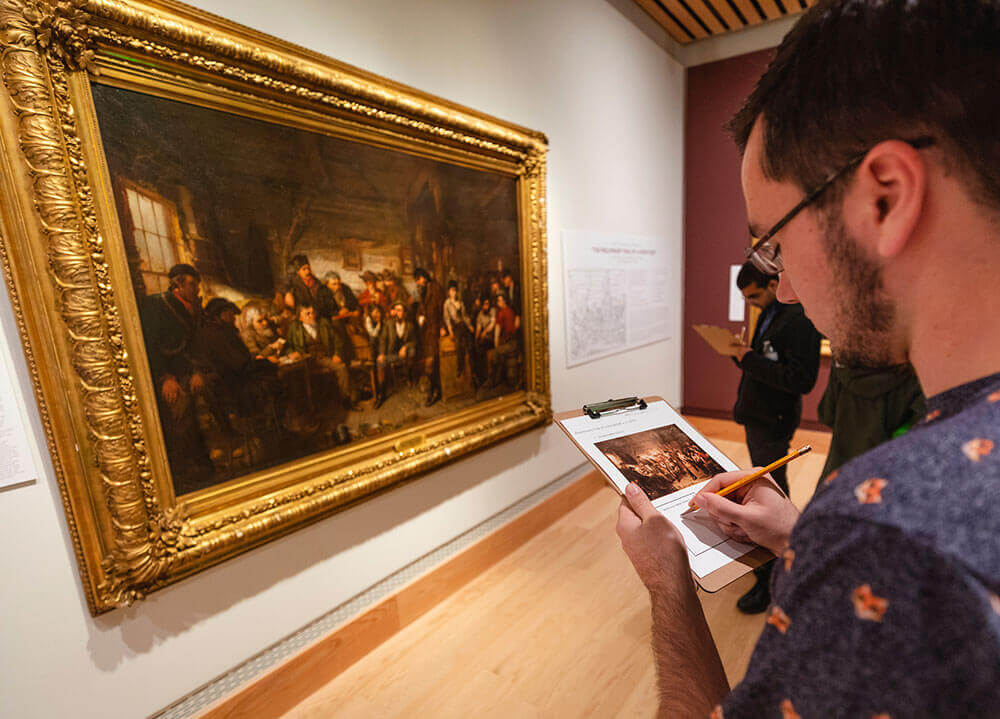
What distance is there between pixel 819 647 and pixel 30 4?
6.29 ft

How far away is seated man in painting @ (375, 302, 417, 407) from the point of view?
6.59 ft

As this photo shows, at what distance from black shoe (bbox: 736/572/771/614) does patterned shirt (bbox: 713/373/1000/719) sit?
7.08 ft

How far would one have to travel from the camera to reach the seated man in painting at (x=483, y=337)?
8.00ft

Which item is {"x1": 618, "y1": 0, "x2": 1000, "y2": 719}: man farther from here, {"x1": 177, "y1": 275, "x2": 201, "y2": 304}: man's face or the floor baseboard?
the floor baseboard

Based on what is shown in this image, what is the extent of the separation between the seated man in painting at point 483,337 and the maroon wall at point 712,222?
9.69ft

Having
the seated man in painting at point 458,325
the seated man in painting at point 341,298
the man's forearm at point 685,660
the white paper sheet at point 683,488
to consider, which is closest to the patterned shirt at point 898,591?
the man's forearm at point 685,660

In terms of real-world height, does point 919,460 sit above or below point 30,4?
below

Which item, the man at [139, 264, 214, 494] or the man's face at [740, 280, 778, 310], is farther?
the man's face at [740, 280, 778, 310]

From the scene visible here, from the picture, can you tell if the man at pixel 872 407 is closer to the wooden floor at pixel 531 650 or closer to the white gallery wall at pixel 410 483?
the wooden floor at pixel 531 650

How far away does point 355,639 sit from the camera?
6.56 ft

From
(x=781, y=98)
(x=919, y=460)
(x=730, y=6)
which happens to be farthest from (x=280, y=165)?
(x=730, y=6)

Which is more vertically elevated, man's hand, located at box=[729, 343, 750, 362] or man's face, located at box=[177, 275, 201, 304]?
man's face, located at box=[177, 275, 201, 304]

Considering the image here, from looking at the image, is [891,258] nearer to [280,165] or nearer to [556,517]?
[280,165]

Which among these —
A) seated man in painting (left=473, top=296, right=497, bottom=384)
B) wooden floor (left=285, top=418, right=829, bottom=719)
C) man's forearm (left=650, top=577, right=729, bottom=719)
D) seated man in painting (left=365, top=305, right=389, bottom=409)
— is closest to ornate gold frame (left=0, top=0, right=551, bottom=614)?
seated man in painting (left=365, top=305, right=389, bottom=409)
